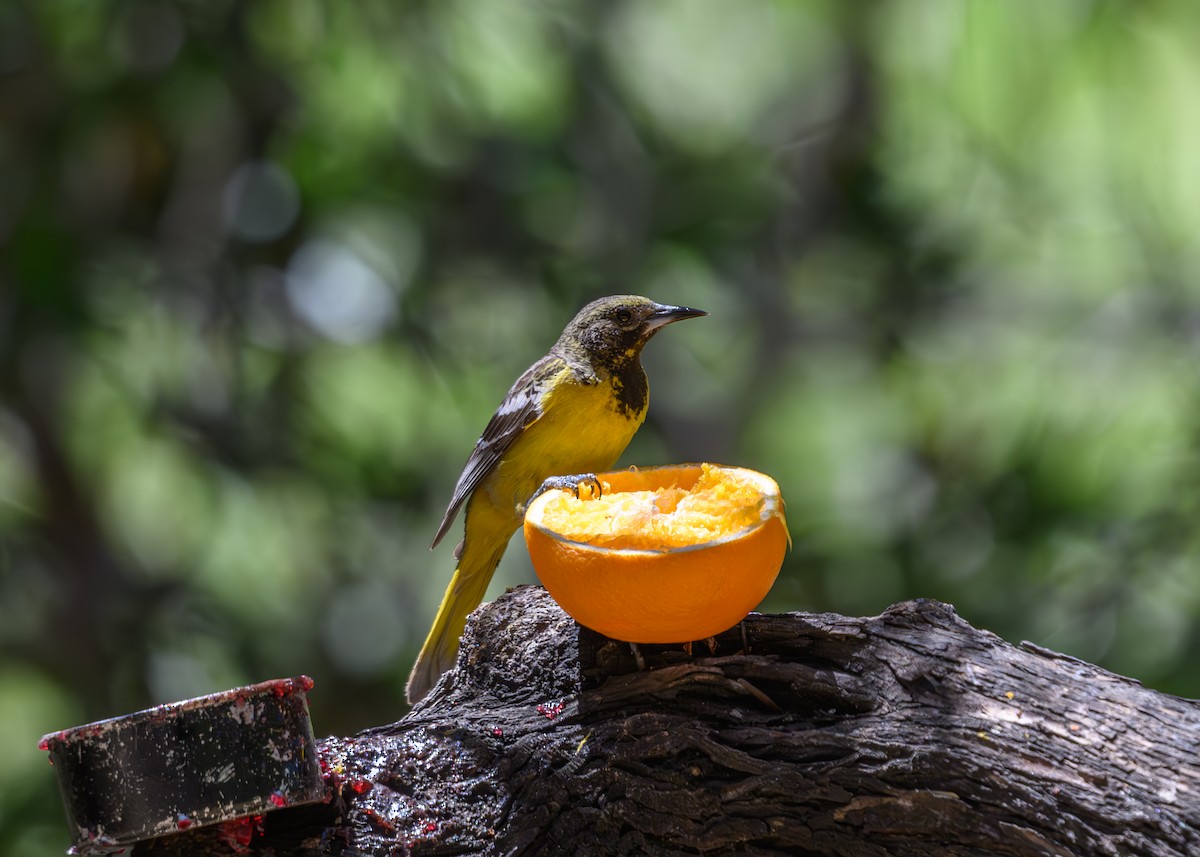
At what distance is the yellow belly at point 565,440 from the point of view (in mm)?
1991

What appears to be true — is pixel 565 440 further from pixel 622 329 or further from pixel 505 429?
pixel 622 329

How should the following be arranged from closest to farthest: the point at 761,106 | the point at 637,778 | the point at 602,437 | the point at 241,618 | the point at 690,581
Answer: the point at 690,581 → the point at 637,778 → the point at 602,437 → the point at 241,618 → the point at 761,106

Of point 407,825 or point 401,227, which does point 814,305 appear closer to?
point 401,227

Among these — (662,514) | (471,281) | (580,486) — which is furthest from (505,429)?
(471,281)

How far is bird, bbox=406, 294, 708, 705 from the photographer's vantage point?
6.56 feet

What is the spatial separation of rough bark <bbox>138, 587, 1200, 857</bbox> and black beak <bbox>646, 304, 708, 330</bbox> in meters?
0.61

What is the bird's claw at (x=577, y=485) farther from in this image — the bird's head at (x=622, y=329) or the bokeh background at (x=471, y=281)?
the bokeh background at (x=471, y=281)

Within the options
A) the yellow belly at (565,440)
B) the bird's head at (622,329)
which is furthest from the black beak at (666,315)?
the yellow belly at (565,440)

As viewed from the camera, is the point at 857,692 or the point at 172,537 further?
the point at 172,537

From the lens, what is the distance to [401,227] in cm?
417

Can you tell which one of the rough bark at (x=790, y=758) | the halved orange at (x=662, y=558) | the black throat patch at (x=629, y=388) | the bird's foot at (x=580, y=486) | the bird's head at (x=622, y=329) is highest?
the bird's head at (x=622, y=329)

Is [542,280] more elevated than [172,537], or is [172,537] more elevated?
[542,280]

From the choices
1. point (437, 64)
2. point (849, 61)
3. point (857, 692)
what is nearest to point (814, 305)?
point (849, 61)

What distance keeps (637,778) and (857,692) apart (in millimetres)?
345
